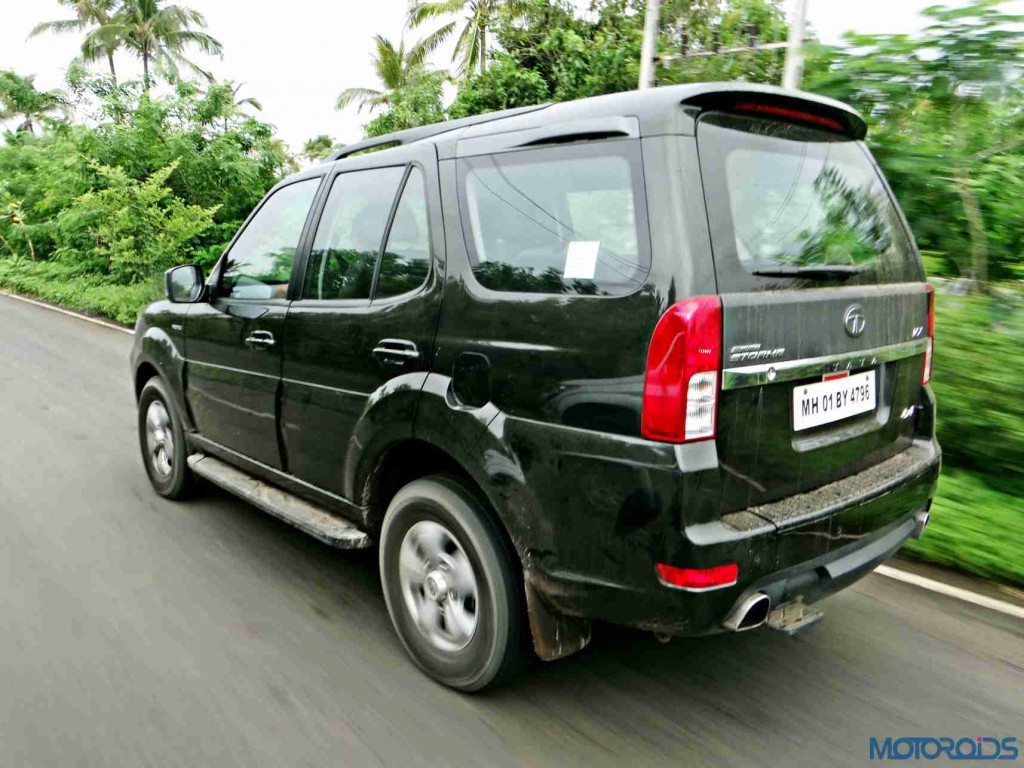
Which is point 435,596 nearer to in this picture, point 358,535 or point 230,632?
point 358,535

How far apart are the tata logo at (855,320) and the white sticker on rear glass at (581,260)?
0.80 metres

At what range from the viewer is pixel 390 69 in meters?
26.6

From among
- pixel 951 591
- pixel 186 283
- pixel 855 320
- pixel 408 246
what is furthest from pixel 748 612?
pixel 186 283

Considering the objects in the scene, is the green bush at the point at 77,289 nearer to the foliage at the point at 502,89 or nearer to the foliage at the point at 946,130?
the foliage at the point at 502,89

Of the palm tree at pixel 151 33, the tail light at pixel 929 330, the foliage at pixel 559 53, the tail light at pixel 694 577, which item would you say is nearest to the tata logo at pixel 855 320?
the tail light at pixel 929 330

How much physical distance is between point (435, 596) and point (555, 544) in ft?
2.23

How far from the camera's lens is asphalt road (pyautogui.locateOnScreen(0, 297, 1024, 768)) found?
8.34ft

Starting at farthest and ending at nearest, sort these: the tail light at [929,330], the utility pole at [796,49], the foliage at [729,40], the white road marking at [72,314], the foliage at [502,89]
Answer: the white road marking at [72,314], the foliage at [502,89], the foliage at [729,40], the utility pole at [796,49], the tail light at [929,330]

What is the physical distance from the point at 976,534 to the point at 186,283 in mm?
4042

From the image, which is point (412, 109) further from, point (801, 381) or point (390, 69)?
point (801, 381)

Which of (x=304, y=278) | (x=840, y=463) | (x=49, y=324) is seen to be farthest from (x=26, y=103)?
(x=840, y=463)

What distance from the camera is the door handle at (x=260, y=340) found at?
3.68 meters

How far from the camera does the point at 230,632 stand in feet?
10.7

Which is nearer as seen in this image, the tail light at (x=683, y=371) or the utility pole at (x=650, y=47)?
the tail light at (x=683, y=371)
